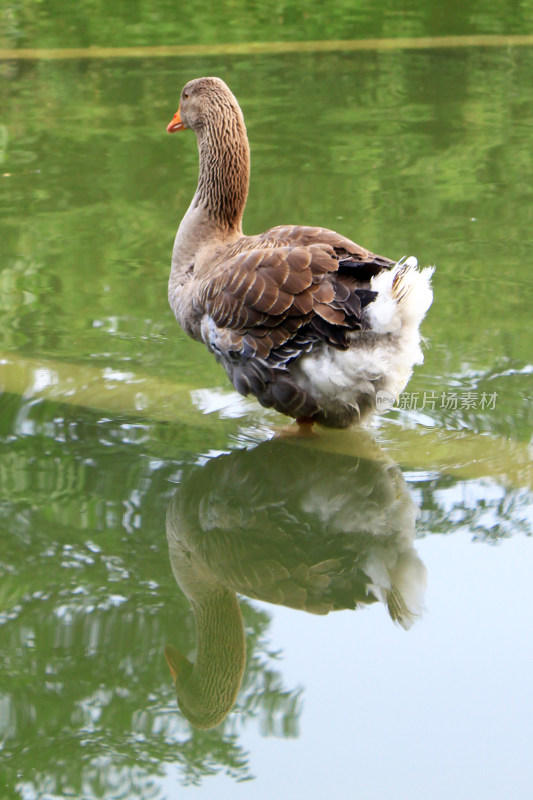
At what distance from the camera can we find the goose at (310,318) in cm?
396

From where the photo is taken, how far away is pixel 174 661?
3.28 m

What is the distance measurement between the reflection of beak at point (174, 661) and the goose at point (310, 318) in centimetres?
130

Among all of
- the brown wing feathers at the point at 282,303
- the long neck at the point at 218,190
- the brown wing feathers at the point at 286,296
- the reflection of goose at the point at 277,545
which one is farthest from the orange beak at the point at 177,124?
the reflection of goose at the point at 277,545

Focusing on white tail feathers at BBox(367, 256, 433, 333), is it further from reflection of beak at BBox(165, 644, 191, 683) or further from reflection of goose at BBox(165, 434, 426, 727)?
reflection of beak at BBox(165, 644, 191, 683)

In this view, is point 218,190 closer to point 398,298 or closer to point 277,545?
point 398,298

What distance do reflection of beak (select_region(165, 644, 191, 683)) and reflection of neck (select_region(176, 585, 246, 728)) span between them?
1.1 inches

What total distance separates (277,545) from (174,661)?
69 cm

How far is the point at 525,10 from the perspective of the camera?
1243 centimetres

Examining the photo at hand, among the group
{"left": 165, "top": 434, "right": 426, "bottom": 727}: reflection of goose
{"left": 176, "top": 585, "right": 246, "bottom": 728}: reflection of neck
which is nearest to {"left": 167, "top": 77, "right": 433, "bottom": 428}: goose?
{"left": 165, "top": 434, "right": 426, "bottom": 727}: reflection of goose

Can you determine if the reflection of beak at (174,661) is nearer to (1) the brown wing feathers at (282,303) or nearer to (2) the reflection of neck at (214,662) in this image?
(2) the reflection of neck at (214,662)

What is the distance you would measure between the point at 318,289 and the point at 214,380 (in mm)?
1192

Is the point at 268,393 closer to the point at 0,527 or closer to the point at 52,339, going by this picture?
the point at 0,527

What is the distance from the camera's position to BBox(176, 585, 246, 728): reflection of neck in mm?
3100

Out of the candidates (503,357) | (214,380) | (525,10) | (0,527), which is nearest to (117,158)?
(214,380)
